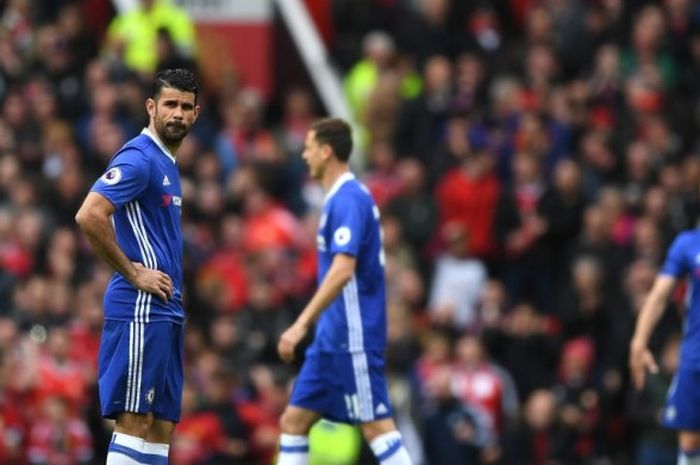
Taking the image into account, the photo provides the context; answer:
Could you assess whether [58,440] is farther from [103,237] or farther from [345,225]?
[103,237]

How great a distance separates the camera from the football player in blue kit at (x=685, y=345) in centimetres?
1255

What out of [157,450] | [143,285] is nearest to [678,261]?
[157,450]

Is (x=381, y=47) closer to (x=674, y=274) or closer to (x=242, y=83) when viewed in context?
(x=242, y=83)

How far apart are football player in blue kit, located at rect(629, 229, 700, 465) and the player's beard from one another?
3.80 meters

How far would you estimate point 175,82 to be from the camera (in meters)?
10.1

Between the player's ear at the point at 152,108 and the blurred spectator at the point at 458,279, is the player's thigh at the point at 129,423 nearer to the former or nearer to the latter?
the player's ear at the point at 152,108

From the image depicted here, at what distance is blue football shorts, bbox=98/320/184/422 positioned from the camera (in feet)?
33.0

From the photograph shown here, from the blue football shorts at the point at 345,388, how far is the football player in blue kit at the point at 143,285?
185 cm

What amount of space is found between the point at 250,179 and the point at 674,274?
6.76 meters

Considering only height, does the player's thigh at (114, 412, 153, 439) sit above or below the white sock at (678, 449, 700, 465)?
above

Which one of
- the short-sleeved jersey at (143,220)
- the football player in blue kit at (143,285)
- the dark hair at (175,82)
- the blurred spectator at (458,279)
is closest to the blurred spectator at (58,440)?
the blurred spectator at (458,279)

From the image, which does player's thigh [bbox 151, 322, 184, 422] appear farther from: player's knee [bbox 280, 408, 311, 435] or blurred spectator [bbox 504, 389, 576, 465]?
blurred spectator [bbox 504, 389, 576, 465]

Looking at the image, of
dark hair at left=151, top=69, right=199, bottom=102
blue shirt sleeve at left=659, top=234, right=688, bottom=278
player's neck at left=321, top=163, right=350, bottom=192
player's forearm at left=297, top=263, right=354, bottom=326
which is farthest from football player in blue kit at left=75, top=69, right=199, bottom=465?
blue shirt sleeve at left=659, top=234, right=688, bottom=278

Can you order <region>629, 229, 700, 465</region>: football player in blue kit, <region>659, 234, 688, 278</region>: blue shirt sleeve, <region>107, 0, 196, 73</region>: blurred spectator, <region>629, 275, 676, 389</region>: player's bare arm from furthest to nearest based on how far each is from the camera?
<region>107, 0, 196, 73</region>: blurred spectator
<region>659, 234, 688, 278</region>: blue shirt sleeve
<region>629, 229, 700, 465</region>: football player in blue kit
<region>629, 275, 676, 389</region>: player's bare arm
